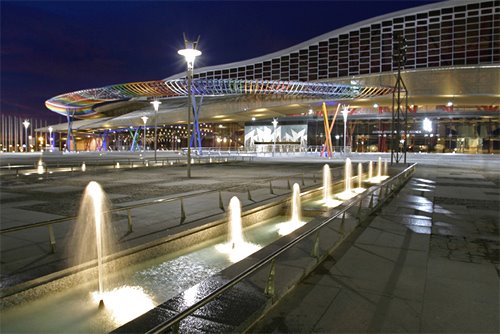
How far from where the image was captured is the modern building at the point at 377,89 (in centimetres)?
5378

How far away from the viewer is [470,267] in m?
5.65

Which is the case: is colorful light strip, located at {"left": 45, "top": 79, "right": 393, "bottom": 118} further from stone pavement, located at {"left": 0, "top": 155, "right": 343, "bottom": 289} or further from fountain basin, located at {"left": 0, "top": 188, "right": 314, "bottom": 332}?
fountain basin, located at {"left": 0, "top": 188, "right": 314, "bottom": 332}

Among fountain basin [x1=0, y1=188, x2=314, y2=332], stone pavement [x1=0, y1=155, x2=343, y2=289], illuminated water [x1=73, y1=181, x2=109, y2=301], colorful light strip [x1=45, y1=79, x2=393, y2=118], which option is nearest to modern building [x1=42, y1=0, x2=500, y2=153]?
colorful light strip [x1=45, y1=79, x2=393, y2=118]

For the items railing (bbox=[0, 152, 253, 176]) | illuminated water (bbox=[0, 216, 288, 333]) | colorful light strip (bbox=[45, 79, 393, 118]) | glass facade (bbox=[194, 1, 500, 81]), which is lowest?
illuminated water (bbox=[0, 216, 288, 333])

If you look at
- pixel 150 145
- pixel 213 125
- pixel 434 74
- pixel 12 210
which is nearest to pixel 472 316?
pixel 12 210

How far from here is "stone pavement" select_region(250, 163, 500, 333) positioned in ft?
12.6

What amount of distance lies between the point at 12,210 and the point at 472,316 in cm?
1036

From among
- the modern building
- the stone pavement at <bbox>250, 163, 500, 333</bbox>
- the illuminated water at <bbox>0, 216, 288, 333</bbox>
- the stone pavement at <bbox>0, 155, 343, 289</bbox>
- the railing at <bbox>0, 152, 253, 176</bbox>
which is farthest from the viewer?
the modern building

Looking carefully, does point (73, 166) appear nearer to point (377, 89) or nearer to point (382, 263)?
point (382, 263)

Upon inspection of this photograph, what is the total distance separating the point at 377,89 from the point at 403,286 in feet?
166

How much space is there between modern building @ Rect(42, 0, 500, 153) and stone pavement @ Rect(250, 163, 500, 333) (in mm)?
Answer: 41441

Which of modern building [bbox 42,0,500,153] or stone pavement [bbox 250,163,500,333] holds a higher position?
modern building [bbox 42,0,500,153]

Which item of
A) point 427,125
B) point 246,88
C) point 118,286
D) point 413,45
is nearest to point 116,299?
point 118,286

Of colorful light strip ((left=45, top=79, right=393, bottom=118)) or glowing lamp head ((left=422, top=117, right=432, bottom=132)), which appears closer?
colorful light strip ((left=45, top=79, right=393, bottom=118))
